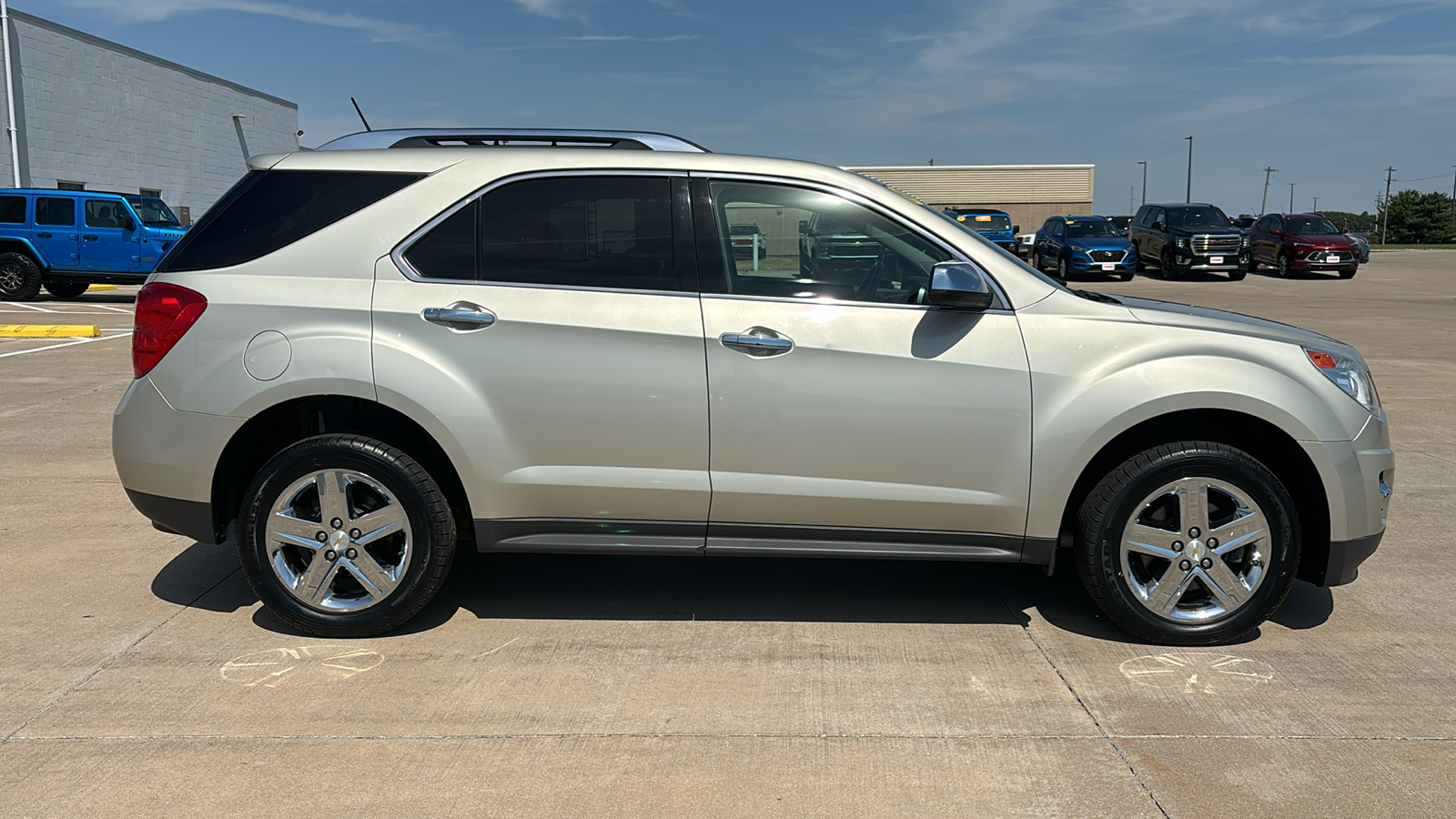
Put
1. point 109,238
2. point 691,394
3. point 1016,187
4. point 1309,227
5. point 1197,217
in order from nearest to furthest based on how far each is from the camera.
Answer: point 691,394
point 109,238
point 1197,217
point 1309,227
point 1016,187

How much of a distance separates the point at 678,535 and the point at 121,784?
195 cm

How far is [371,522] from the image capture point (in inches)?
164

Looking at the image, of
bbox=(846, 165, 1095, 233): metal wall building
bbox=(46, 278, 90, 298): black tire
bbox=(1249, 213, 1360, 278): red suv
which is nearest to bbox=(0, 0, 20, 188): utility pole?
bbox=(46, 278, 90, 298): black tire

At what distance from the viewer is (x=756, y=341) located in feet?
13.2

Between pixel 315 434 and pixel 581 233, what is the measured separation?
54.0 inches

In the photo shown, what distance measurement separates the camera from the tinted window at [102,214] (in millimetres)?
20016

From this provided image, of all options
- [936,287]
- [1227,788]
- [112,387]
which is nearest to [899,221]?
[936,287]

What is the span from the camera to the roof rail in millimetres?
4422

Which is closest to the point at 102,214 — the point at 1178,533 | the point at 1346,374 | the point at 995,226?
the point at 1178,533

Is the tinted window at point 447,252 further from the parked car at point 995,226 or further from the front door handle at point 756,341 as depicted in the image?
the parked car at point 995,226

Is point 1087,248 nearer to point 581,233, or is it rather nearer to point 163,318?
Answer: point 581,233

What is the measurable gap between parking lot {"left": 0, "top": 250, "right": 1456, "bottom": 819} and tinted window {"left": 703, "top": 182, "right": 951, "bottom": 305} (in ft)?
4.41

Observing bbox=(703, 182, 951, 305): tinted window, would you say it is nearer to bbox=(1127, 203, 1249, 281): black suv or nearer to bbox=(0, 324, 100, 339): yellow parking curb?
bbox=(0, 324, 100, 339): yellow parking curb

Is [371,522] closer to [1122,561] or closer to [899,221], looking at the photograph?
[899,221]
